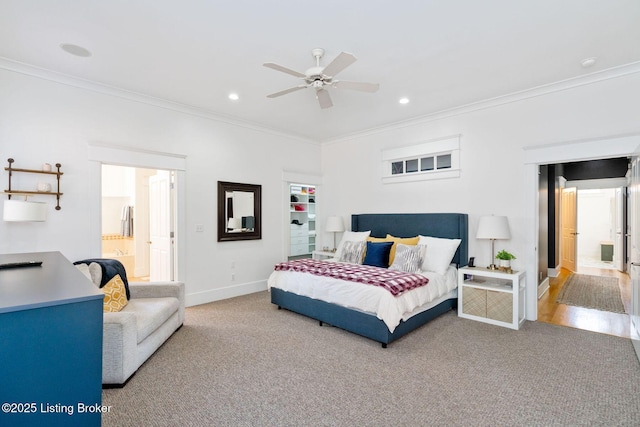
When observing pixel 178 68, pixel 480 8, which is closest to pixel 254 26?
pixel 178 68

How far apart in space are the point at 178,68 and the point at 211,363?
298cm

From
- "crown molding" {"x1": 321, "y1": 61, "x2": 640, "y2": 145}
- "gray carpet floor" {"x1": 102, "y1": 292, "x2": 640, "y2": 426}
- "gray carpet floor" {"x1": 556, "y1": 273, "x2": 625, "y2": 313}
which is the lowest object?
"gray carpet floor" {"x1": 102, "y1": 292, "x2": 640, "y2": 426}

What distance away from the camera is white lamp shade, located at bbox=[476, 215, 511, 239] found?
12.9 feet

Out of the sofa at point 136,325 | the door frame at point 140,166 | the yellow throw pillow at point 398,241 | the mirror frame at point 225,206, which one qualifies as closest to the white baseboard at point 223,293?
the door frame at point 140,166

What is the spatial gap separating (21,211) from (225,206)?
244cm

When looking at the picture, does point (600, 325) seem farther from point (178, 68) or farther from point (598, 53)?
point (178, 68)

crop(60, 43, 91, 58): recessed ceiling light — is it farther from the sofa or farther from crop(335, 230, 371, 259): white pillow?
crop(335, 230, 371, 259): white pillow

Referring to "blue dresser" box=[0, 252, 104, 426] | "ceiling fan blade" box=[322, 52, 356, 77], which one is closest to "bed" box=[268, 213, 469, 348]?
"ceiling fan blade" box=[322, 52, 356, 77]

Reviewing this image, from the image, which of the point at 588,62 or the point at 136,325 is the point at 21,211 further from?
the point at 588,62

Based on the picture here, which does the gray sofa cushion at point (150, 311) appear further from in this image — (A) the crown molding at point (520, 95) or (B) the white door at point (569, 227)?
(B) the white door at point (569, 227)

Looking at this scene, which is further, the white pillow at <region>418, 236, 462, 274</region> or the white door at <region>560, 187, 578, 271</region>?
the white door at <region>560, 187, 578, 271</region>

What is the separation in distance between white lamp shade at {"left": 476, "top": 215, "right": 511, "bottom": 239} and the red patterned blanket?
1005 mm

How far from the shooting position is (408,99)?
167 inches

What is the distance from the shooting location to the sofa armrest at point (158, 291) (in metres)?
3.55
